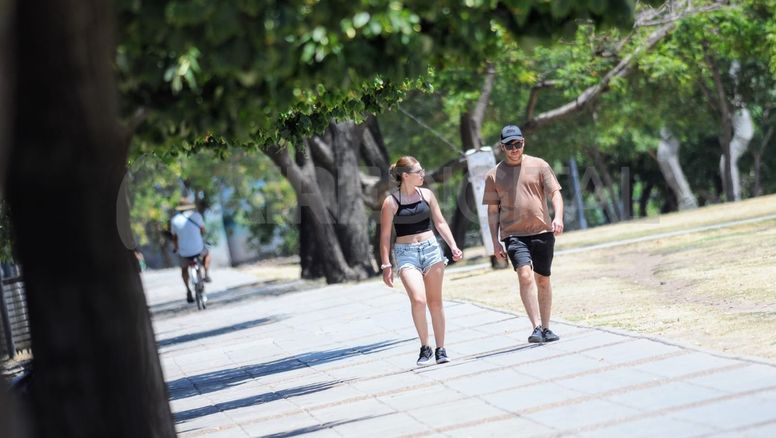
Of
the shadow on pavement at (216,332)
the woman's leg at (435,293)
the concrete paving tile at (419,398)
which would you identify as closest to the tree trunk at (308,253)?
the shadow on pavement at (216,332)

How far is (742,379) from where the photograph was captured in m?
8.66

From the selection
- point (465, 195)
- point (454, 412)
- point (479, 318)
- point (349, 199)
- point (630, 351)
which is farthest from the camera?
point (465, 195)

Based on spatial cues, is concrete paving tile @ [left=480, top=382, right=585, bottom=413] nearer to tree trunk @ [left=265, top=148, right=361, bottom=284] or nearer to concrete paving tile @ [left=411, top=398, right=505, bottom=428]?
concrete paving tile @ [left=411, top=398, right=505, bottom=428]

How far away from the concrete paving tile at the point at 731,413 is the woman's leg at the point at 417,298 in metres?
3.92

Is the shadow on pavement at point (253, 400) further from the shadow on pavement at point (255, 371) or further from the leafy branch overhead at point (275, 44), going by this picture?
the leafy branch overhead at point (275, 44)

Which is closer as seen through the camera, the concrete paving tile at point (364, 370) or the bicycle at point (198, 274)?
the concrete paving tile at point (364, 370)

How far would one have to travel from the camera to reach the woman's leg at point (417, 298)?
11648 millimetres

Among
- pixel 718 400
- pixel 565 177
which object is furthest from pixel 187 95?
pixel 565 177

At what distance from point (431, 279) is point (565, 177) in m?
46.6

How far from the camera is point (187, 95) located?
7008 millimetres

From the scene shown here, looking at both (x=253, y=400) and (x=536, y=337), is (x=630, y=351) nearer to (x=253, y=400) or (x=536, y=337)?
(x=536, y=337)

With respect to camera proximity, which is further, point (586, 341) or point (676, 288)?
point (676, 288)

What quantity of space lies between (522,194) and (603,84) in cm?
1650

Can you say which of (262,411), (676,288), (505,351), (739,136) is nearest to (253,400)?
(262,411)
